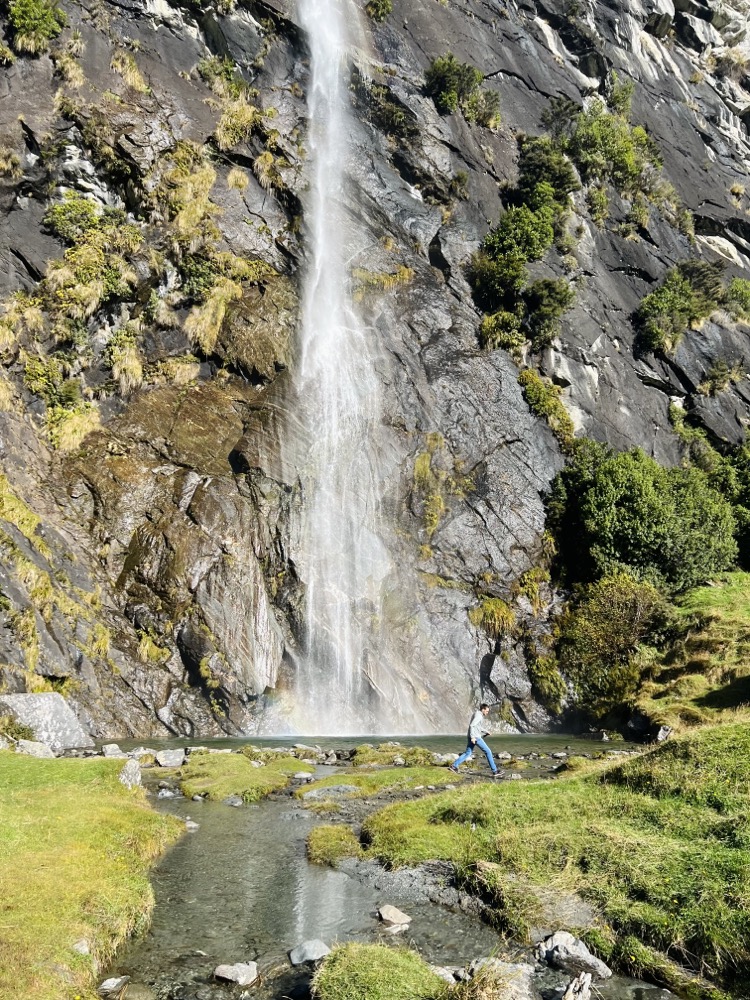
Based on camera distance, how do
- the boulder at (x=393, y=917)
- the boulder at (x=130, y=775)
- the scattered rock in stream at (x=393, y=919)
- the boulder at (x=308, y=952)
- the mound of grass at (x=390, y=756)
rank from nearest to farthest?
1. the boulder at (x=308, y=952)
2. the scattered rock in stream at (x=393, y=919)
3. the boulder at (x=393, y=917)
4. the boulder at (x=130, y=775)
5. the mound of grass at (x=390, y=756)

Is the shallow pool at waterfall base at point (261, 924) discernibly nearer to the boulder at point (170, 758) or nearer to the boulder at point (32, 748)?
the boulder at point (32, 748)

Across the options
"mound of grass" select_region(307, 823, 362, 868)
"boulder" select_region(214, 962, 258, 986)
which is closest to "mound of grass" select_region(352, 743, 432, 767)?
"mound of grass" select_region(307, 823, 362, 868)

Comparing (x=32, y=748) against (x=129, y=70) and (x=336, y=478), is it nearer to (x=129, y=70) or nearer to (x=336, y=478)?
(x=336, y=478)

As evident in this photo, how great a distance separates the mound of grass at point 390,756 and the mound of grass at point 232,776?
2.06m

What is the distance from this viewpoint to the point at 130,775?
56.0ft

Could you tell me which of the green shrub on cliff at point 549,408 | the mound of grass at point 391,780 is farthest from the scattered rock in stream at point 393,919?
the green shrub on cliff at point 549,408

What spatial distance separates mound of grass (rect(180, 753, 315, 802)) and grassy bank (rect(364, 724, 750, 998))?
17.5 ft

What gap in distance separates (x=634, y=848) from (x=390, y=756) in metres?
15.0

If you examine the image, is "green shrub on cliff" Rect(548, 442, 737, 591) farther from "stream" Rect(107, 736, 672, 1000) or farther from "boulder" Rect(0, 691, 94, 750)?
"stream" Rect(107, 736, 672, 1000)

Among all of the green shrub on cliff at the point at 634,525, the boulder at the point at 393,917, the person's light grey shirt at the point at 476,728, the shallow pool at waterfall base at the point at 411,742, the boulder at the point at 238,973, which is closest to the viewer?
the boulder at the point at 238,973

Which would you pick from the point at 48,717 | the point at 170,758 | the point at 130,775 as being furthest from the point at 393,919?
the point at 48,717

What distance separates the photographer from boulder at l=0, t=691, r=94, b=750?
75.2 feet

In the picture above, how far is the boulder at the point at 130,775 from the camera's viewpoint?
54.6 ft

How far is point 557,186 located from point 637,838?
67347 millimetres
